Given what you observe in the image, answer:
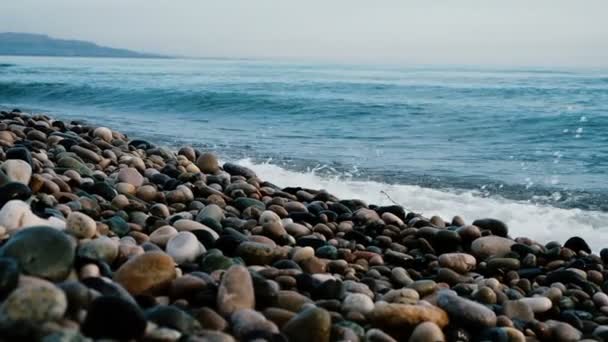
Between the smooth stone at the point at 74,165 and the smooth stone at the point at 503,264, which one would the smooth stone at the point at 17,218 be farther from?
the smooth stone at the point at 503,264

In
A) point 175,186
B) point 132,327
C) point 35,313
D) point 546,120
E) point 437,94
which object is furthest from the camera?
point 437,94

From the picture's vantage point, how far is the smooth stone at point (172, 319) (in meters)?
1.79

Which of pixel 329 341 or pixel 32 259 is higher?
pixel 32 259

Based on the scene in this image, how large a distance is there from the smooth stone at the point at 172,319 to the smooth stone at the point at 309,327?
0.33 m

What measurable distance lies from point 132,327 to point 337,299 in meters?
1.04

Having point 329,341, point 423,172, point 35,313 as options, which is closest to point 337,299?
point 329,341

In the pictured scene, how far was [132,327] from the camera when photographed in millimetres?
1635

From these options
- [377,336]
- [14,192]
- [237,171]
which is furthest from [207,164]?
[377,336]

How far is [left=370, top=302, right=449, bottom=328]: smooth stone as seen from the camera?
2270 millimetres

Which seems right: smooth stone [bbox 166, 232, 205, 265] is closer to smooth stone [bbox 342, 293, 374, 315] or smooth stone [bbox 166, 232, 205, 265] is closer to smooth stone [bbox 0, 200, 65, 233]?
smooth stone [bbox 0, 200, 65, 233]

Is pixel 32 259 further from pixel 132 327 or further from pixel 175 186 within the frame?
pixel 175 186

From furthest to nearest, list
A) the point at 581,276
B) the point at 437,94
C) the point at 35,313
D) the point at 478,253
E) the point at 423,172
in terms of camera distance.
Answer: the point at 437,94 < the point at 423,172 < the point at 478,253 < the point at 581,276 < the point at 35,313

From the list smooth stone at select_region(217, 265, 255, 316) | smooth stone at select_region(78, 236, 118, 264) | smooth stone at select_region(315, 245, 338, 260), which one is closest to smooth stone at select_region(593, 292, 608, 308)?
smooth stone at select_region(315, 245, 338, 260)

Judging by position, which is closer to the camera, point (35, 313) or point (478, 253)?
point (35, 313)
